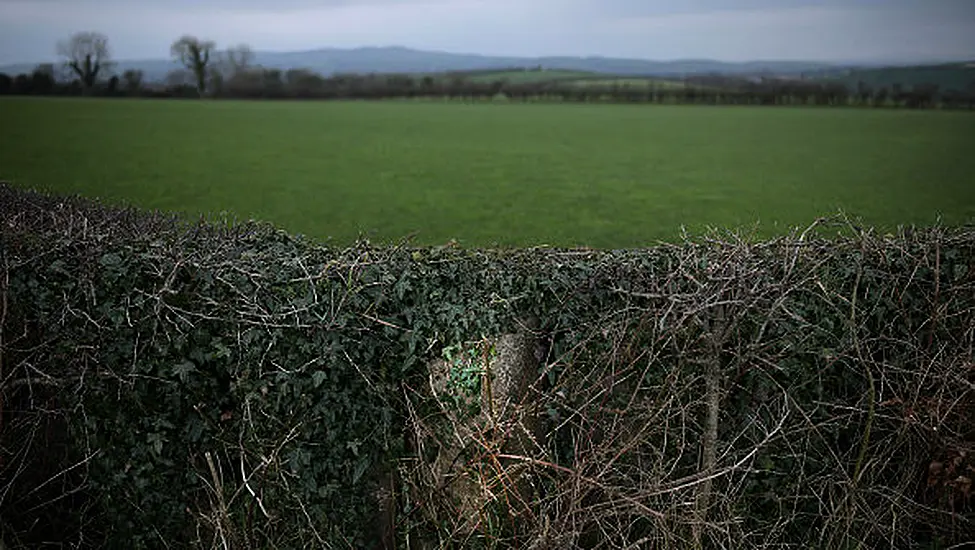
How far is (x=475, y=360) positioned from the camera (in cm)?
585

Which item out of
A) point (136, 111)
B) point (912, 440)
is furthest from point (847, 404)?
point (136, 111)

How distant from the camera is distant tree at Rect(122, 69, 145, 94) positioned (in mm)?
77938

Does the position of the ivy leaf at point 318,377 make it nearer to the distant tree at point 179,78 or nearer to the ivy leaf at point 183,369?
the ivy leaf at point 183,369

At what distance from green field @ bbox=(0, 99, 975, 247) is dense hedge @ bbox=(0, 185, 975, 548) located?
2.57 meters

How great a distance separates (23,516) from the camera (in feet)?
20.3

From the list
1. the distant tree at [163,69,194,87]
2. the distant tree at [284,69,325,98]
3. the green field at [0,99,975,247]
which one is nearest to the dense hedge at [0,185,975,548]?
the green field at [0,99,975,247]

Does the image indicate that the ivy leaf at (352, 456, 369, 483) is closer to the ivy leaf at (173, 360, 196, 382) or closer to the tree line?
the ivy leaf at (173, 360, 196, 382)

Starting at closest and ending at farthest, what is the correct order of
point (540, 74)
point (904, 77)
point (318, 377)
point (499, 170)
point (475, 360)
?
point (318, 377)
point (475, 360)
point (499, 170)
point (904, 77)
point (540, 74)

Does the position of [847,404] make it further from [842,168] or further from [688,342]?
[842,168]

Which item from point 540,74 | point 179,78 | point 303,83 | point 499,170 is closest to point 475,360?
point 499,170

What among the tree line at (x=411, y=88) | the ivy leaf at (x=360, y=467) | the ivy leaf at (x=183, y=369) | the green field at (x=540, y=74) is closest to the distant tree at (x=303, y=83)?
the tree line at (x=411, y=88)

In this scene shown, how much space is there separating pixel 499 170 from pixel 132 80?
2370 inches

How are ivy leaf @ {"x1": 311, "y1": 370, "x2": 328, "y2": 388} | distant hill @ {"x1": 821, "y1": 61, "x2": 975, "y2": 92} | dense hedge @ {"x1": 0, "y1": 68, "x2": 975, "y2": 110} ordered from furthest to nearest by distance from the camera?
dense hedge @ {"x1": 0, "y1": 68, "x2": 975, "y2": 110} → distant hill @ {"x1": 821, "y1": 61, "x2": 975, "y2": 92} → ivy leaf @ {"x1": 311, "y1": 370, "x2": 328, "y2": 388}

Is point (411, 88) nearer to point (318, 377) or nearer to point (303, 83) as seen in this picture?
point (303, 83)
